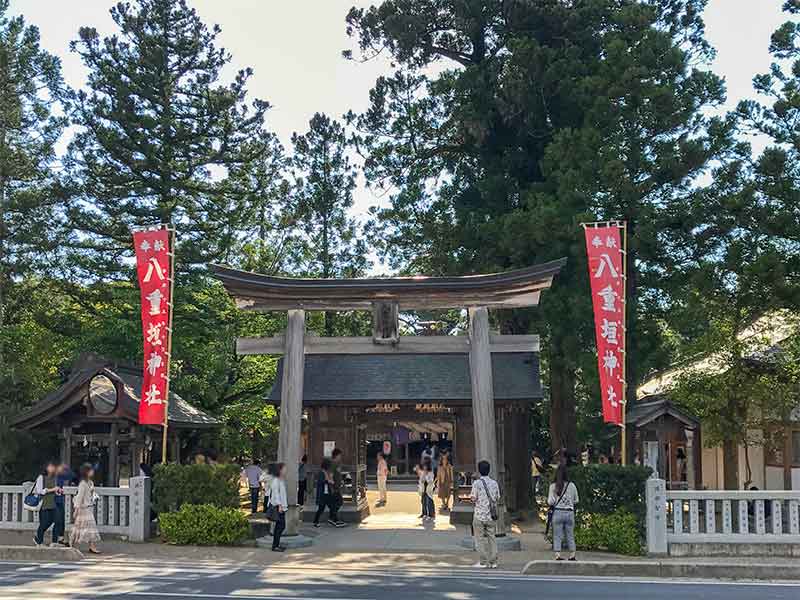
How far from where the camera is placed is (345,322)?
32.3m

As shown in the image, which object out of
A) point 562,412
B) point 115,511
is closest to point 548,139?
point 562,412

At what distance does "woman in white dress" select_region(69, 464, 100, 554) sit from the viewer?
14992mm

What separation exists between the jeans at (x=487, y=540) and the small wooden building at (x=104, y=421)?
9227 millimetres

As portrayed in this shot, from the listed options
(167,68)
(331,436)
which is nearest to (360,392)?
(331,436)

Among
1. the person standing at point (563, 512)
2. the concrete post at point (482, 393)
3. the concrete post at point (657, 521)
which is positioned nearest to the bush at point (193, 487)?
the concrete post at point (482, 393)

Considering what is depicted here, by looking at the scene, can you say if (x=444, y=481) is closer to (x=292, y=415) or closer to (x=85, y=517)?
(x=292, y=415)

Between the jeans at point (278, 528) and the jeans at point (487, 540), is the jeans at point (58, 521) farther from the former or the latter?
the jeans at point (487, 540)

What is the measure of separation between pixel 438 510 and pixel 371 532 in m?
5.34

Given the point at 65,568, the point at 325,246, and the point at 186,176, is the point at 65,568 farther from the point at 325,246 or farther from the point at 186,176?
the point at 325,246

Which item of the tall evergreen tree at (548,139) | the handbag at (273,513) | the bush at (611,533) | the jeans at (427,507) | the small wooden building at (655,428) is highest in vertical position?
the tall evergreen tree at (548,139)

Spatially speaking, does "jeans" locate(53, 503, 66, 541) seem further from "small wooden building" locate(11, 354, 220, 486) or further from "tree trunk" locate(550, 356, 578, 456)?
"tree trunk" locate(550, 356, 578, 456)

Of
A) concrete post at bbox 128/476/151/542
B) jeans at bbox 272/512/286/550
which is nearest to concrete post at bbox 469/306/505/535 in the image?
jeans at bbox 272/512/286/550

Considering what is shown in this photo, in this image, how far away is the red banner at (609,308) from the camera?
16078 mm

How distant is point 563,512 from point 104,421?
447 inches
